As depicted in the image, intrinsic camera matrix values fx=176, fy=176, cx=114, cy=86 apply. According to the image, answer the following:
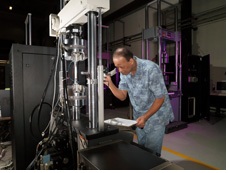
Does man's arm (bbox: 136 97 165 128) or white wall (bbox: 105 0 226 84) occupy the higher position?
white wall (bbox: 105 0 226 84)

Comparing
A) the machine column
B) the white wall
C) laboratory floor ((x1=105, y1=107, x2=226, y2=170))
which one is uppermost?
the white wall

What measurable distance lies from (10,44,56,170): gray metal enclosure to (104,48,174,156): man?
1.80 ft

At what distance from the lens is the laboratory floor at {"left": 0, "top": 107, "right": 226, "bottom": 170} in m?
2.31

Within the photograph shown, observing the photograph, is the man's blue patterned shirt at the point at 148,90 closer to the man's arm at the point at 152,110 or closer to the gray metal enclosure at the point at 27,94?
the man's arm at the point at 152,110

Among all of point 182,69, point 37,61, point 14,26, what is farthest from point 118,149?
point 14,26

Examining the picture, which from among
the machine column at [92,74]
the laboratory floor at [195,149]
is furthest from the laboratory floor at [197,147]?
the machine column at [92,74]

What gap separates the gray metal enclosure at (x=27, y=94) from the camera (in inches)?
50.3

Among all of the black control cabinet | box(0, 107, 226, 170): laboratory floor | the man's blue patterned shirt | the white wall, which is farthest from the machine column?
the white wall

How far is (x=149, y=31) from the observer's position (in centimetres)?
381

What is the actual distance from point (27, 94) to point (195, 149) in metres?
2.60

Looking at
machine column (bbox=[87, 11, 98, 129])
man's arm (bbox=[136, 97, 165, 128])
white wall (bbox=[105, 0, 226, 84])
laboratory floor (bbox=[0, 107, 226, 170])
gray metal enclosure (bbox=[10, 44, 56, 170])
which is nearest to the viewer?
machine column (bbox=[87, 11, 98, 129])

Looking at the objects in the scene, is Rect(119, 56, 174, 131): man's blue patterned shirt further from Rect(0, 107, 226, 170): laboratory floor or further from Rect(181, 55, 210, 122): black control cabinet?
Rect(181, 55, 210, 122): black control cabinet

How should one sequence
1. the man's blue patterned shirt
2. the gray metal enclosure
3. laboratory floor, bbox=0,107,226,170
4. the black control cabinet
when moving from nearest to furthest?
the gray metal enclosure → the man's blue patterned shirt → laboratory floor, bbox=0,107,226,170 → the black control cabinet

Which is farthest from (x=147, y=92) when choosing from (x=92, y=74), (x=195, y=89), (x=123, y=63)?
(x=195, y=89)
